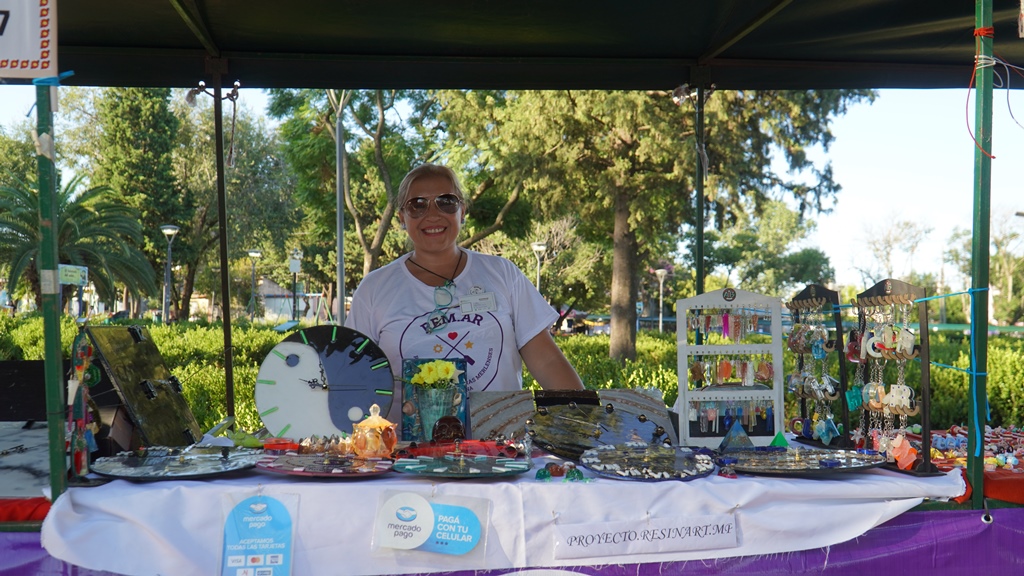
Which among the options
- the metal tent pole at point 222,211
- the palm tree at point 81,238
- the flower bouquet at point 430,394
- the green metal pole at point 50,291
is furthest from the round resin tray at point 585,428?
the palm tree at point 81,238

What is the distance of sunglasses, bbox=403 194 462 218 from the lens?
261cm

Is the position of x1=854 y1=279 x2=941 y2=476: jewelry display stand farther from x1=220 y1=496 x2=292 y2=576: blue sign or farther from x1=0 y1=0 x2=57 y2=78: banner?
x1=0 y1=0 x2=57 y2=78: banner

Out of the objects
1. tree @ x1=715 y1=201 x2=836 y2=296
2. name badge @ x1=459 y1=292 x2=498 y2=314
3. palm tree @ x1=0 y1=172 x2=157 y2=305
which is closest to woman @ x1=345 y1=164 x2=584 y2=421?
name badge @ x1=459 y1=292 x2=498 y2=314

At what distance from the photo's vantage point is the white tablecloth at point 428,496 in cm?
159

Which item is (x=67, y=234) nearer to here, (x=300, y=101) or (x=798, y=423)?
(x=300, y=101)

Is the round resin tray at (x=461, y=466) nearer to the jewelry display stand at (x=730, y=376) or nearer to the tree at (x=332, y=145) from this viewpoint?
the jewelry display stand at (x=730, y=376)

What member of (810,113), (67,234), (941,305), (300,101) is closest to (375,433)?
(810,113)

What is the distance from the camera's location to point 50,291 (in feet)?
5.21

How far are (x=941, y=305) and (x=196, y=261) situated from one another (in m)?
36.5

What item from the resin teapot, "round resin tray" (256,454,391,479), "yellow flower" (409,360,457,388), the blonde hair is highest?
the blonde hair

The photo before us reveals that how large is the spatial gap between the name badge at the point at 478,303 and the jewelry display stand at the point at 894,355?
1.10 metres

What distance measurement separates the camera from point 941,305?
41.7 m

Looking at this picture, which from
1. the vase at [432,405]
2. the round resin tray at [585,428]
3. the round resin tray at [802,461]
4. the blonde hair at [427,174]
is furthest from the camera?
the blonde hair at [427,174]

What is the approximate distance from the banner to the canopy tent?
3.57ft
